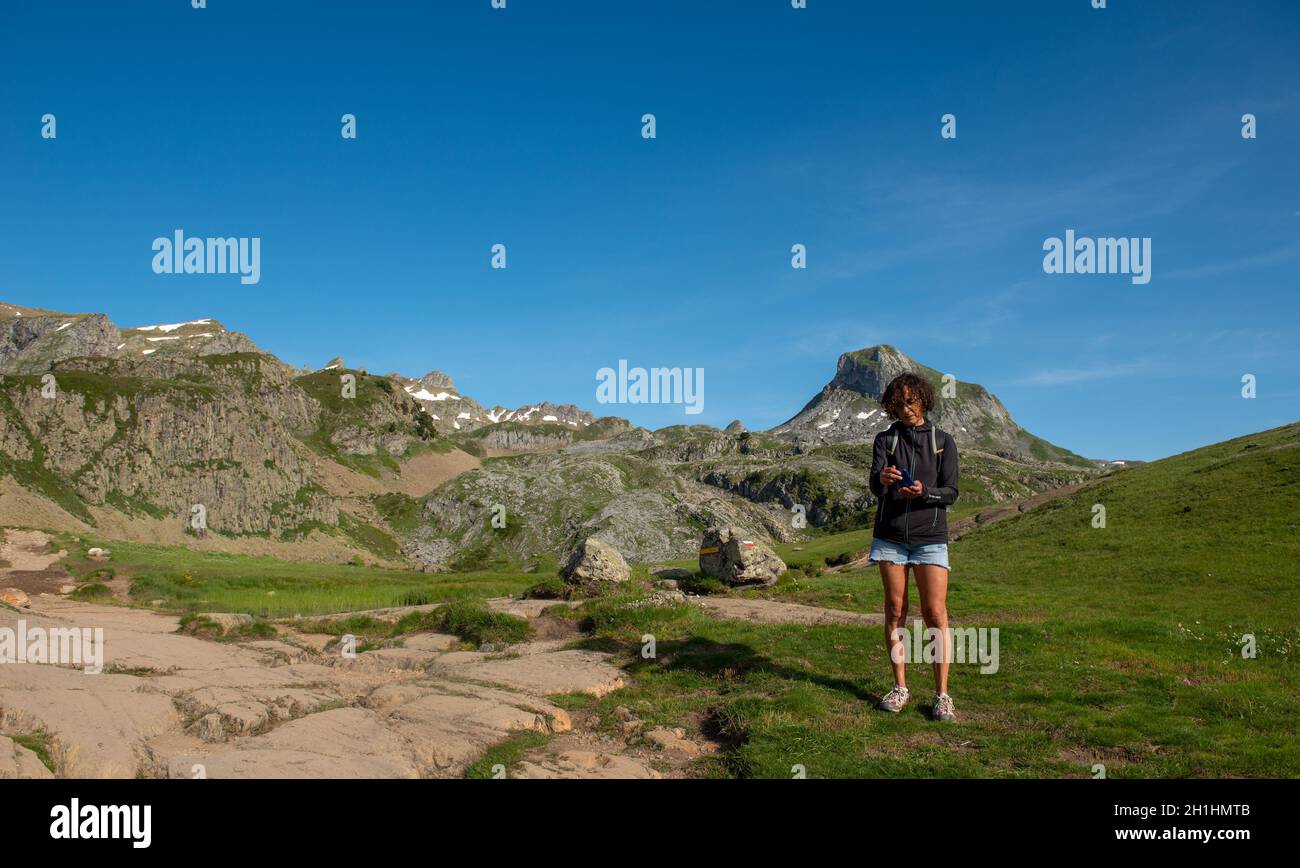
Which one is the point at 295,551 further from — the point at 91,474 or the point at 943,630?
the point at 943,630

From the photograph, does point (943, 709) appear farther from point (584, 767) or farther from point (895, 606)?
point (584, 767)

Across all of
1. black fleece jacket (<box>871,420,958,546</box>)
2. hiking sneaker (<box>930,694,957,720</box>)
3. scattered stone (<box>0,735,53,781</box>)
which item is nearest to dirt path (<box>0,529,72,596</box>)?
scattered stone (<box>0,735,53,781</box>)

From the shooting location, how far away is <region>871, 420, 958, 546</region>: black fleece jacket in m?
10.7

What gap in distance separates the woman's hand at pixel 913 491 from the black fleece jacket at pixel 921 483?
3.9 inches

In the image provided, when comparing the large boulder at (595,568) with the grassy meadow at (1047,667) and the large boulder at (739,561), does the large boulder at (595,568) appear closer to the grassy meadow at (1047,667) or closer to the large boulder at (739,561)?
the grassy meadow at (1047,667)

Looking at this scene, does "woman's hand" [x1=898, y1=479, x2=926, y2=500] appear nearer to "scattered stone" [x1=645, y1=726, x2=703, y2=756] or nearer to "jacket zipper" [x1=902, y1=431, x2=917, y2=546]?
"jacket zipper" [x1=902, y1=431, x2=917, y2=546]

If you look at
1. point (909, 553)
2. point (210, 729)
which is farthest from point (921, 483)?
point (210, 729)

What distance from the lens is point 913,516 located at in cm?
1073

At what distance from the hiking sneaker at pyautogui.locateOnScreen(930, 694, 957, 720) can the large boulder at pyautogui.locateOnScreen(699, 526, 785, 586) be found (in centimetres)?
2115

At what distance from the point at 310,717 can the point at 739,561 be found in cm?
2343

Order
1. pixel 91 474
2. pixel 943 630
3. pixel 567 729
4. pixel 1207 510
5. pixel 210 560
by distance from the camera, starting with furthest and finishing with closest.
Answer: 1. pixel 91 474
2. pixel 210 560
3. pixel 1207 510
4. pixel 567 729
5. pixel 943 630

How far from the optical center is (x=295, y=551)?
140 m
